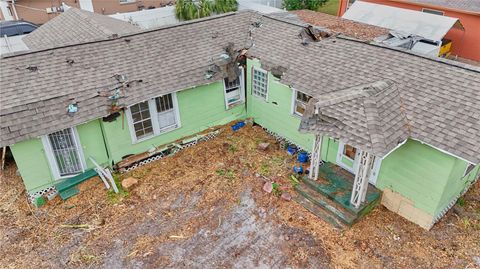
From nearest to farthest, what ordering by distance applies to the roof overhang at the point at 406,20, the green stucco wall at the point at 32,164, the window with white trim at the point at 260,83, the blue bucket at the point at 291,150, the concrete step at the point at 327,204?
the concrete step at the point at 327,204 < the green stucco wall at the point at 32,164 < the blue bucket at the point at 291,150 < the window with white trim at the point at 260,83 < the roof overhang at the point at 406,20

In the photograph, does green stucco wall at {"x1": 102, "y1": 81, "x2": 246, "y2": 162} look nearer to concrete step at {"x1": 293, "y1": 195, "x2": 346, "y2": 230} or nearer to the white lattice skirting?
the white lattice skirting

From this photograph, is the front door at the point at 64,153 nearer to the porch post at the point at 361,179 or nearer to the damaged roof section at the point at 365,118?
the damaged roof section at the point at 365,118

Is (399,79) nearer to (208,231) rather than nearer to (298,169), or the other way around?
(298,169)

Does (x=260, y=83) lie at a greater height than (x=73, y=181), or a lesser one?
greater

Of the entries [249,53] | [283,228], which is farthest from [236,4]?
[283,228]

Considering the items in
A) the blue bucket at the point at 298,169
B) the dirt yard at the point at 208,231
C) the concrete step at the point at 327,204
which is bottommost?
the dirt yard at the point at 208,231

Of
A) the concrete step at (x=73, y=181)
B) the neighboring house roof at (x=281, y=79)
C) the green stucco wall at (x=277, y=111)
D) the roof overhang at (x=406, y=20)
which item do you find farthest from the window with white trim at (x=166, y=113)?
the roof overhang at (x=406, y=20)

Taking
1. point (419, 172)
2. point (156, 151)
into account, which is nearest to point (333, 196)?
point (419, 172)
